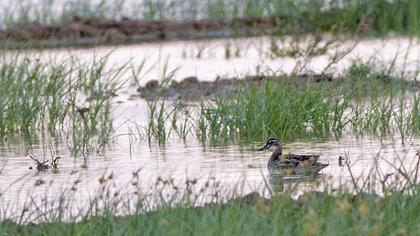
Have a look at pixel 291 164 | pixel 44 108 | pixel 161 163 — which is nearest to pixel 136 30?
pixel 44 108

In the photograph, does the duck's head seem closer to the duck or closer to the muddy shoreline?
the duck

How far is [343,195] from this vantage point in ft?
23.8

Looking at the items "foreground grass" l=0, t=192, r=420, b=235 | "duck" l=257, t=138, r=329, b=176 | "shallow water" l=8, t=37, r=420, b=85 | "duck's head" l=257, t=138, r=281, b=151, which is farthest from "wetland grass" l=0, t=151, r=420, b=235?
"shallow water" l=8, t=37, r=420, b=85

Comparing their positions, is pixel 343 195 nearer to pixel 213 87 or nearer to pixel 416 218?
pixel 416 218

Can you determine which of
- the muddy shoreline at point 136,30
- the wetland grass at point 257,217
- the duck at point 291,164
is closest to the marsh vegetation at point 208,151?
the wetland grass at point 257,217

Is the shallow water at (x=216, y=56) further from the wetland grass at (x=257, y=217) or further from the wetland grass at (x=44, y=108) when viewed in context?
the wetland grass at (x=257, y=217)

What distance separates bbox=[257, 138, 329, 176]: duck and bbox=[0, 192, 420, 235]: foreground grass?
144cm

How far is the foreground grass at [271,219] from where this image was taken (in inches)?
258

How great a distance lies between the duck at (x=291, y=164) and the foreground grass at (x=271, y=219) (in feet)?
4.74

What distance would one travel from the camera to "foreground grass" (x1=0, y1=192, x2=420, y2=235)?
6.55 meters

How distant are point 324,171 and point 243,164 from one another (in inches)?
33.7

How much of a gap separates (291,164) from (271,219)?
8.74ft

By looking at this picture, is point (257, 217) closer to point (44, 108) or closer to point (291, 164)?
point (291, 164)

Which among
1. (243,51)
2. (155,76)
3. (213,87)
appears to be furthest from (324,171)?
(243,51)
